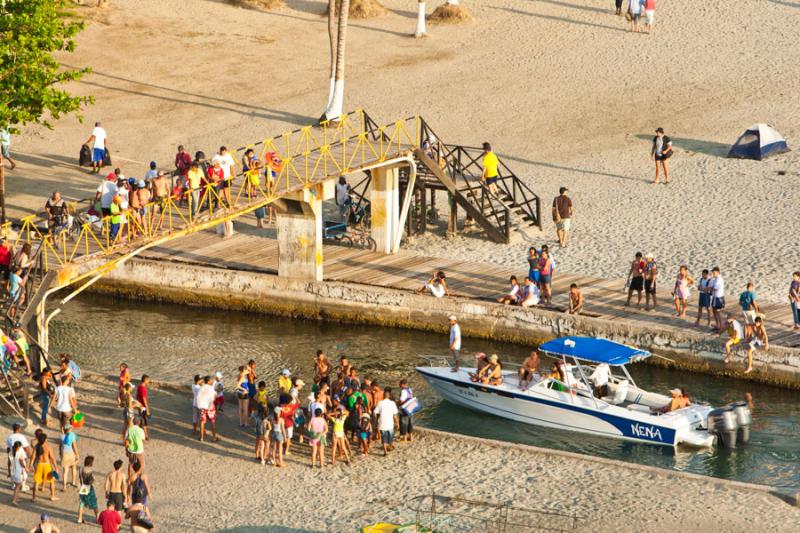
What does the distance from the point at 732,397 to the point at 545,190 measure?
12.6m

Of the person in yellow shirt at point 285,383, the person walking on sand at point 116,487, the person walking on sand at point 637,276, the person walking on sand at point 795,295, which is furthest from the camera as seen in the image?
the person walking on sand at point 637,276

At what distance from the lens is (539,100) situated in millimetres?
52562

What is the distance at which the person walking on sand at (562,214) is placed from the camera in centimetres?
4162

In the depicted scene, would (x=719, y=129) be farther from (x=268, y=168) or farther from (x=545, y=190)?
(x=268, y=168)

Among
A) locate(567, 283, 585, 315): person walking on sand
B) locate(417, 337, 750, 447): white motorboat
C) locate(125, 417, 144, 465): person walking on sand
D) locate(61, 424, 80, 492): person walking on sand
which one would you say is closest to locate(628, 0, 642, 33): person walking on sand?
locate(567, 283, 585, 315): person walking on sand

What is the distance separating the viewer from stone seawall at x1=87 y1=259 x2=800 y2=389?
36.2 metres

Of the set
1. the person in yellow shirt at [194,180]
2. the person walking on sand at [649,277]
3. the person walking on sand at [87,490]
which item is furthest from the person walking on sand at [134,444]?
the person walking on sand at [649,277]

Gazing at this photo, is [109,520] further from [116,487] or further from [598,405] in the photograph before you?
[598,405]

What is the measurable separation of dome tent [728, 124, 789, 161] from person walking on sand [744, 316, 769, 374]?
41.2 ft

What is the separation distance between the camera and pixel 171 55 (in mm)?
57844

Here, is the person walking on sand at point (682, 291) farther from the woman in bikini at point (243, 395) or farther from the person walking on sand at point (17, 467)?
the person walking on sand at point (17, 467)

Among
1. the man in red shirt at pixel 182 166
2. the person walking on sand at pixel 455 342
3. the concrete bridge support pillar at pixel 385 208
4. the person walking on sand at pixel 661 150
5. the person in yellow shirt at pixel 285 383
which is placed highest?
the person walking on sand at pixel 661 150

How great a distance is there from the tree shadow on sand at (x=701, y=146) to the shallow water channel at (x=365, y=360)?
12.8 metres

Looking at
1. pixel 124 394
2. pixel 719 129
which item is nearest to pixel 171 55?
pixel 719 129
